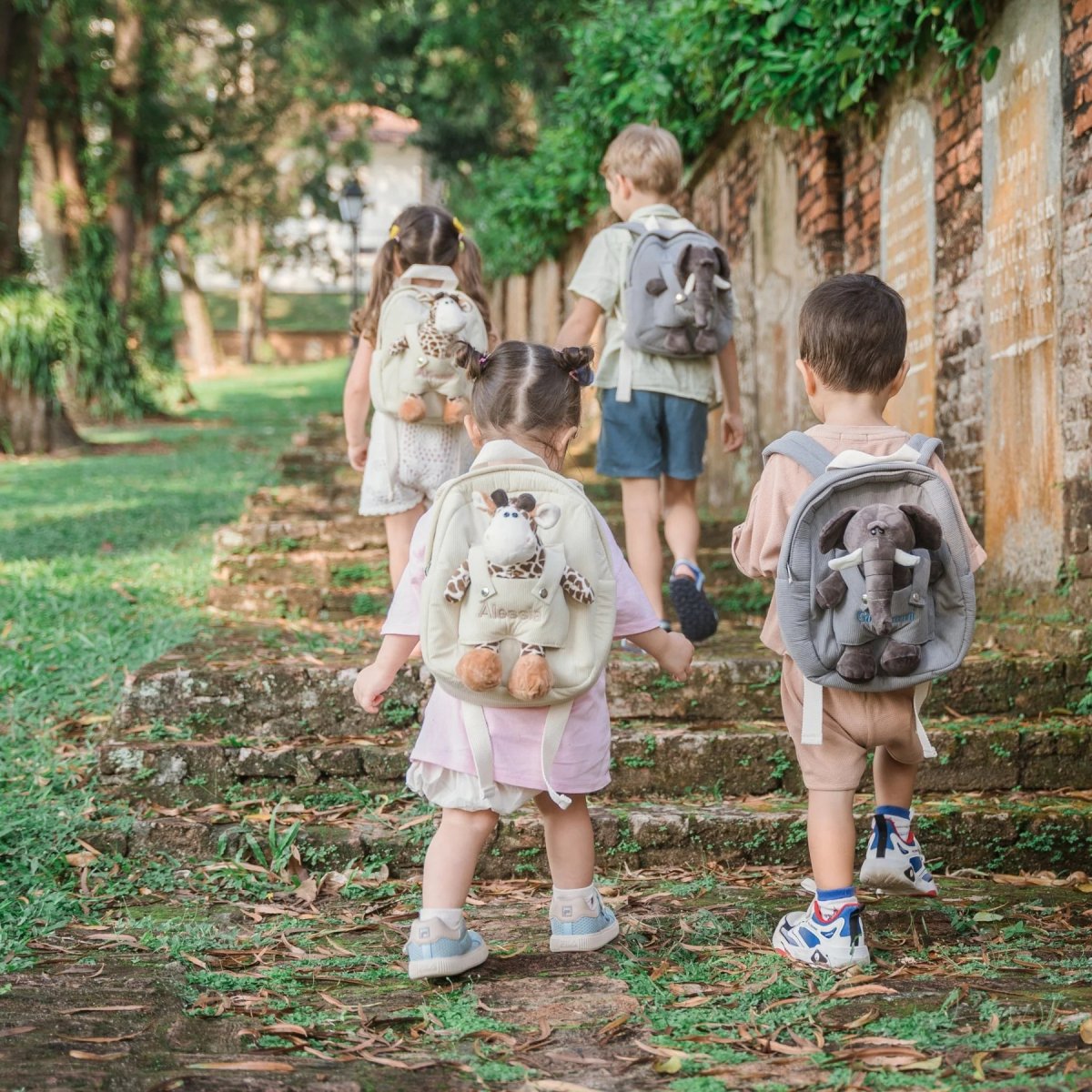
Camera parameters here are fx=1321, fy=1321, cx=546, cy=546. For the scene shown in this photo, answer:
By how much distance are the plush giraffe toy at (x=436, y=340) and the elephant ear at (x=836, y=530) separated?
203 centimetres

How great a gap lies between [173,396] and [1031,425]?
18730mm

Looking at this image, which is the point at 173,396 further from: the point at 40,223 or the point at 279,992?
the point at 279,992

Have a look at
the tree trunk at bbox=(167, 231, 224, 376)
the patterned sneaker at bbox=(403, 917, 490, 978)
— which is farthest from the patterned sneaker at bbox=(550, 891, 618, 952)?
the tree trunk at bbox=(167, 231, 224, 376)

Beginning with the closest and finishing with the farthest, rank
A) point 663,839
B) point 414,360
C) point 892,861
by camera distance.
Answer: point 892,861 < point 663,839 < point 414,360

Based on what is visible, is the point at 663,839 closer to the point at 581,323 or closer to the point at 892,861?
the point at 892,861

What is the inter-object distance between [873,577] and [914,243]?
142 inches

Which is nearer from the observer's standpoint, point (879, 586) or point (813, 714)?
point (879, 586)

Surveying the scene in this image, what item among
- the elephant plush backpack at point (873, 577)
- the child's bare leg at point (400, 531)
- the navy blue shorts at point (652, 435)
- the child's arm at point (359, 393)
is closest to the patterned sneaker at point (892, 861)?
the elephant plush backpack at point (873, 577)

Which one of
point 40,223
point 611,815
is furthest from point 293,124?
point 611,815

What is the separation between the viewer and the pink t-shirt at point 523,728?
2732 mm

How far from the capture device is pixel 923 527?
2664mm

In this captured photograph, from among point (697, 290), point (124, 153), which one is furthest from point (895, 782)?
point (124, 153)

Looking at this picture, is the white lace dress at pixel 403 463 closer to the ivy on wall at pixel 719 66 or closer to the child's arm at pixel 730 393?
the child's arm at pixel 730 393

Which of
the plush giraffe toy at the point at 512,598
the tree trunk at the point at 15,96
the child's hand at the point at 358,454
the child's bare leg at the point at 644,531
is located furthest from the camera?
the tree trunk at the point at 15,96
